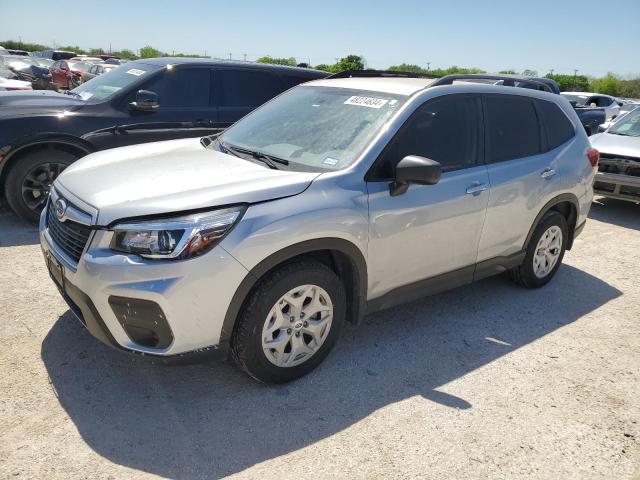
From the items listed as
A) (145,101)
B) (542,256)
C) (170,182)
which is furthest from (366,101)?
(145,101)

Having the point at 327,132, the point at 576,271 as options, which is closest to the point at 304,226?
the point at 327,132

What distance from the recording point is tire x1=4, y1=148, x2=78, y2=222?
17.4ft

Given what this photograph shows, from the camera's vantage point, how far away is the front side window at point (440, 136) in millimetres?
3293

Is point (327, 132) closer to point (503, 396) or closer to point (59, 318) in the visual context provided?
point (503, 396)

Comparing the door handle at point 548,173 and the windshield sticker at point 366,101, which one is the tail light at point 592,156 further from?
the windshield sticker at point 366,101

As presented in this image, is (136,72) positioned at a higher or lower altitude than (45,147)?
higher

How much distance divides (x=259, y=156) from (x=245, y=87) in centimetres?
337

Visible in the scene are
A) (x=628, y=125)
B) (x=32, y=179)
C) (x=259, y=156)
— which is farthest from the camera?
(x=628, y=125)

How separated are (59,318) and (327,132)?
2.23 metres

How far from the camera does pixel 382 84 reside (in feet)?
12.5

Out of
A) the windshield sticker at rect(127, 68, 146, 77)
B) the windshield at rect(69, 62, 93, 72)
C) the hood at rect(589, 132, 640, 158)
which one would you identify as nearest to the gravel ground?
the windshield sticker at rect(127, 68, 146, 77)

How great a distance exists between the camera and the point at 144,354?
264cm

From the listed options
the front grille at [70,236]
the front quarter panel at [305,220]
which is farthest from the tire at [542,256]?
the front grille at [70,236]

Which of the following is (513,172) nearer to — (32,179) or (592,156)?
(592,156)
